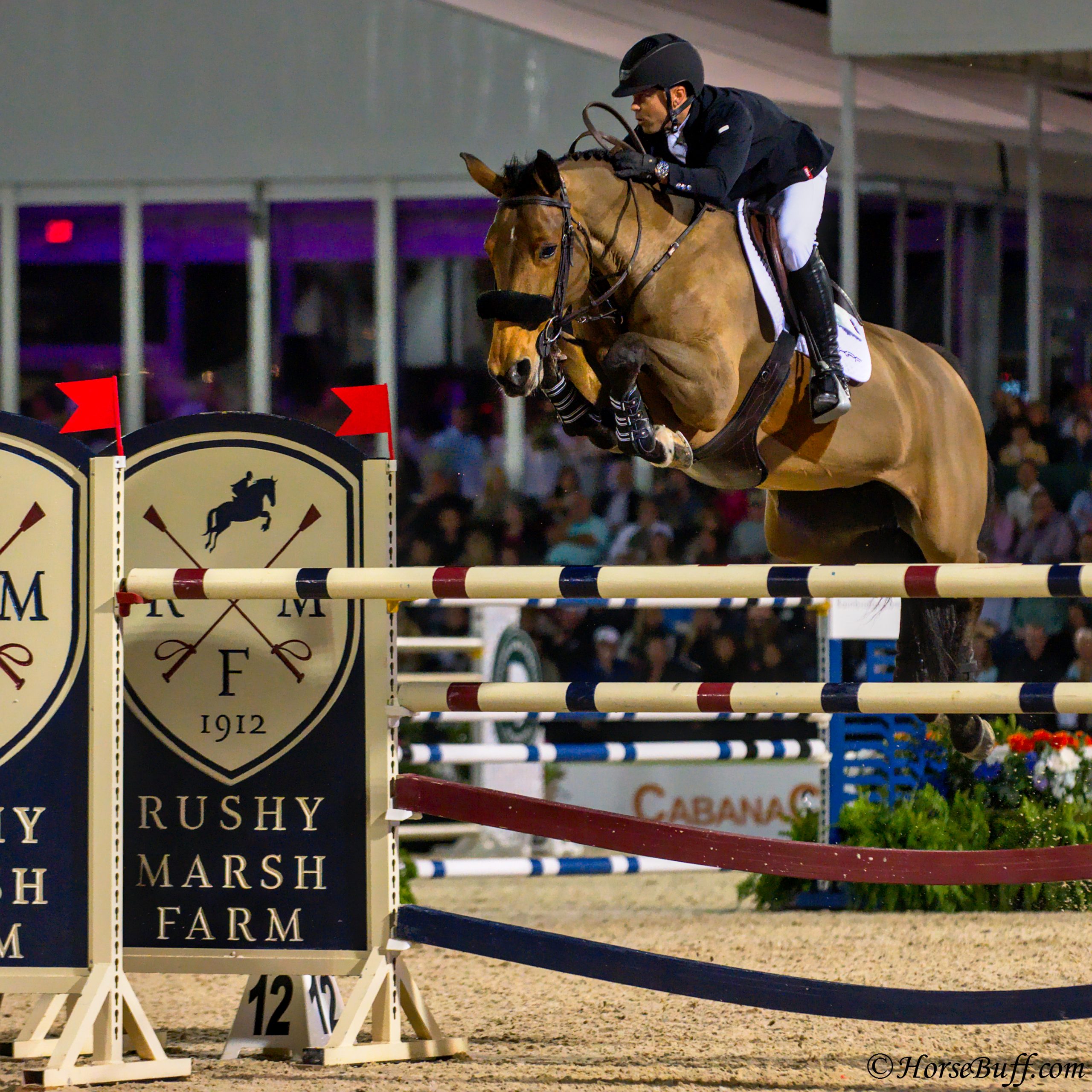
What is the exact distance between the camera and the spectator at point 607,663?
310 inches

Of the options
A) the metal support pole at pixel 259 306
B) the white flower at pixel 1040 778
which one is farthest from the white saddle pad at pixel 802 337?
the metal support pole at pixel 259 306

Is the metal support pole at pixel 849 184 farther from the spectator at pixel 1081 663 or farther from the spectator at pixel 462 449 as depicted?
the spectator at pixel 462 449

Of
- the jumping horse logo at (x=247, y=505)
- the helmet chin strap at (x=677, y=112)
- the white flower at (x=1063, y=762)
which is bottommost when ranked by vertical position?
the white flower at (x=1063, y=762)

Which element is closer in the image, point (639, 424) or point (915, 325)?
point (639, 424)

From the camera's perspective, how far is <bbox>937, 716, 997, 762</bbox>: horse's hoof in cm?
421

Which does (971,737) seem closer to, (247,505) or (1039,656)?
(247,505)

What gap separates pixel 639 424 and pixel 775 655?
434cm

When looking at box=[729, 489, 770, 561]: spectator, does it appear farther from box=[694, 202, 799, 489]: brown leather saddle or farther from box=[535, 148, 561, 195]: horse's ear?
box=[535, 148, 561, 195]: horse's ear

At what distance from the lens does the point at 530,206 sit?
11.0 ft

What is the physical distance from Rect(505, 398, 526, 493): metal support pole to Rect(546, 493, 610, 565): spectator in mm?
514

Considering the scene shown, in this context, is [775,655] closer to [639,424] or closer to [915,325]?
[915,325]

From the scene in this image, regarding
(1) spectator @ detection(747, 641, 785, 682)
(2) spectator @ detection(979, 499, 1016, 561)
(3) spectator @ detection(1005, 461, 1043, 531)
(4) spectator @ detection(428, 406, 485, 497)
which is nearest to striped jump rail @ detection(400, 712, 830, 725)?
(1) spectator @ detection(747, 641, 785, 682)

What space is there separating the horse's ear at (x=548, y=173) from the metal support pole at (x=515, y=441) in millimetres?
5534

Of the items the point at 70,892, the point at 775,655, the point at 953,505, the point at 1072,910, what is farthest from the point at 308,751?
the point at 775,655
